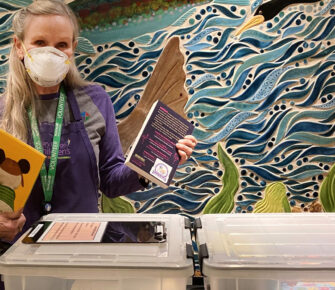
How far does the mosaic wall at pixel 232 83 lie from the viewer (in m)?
2.94

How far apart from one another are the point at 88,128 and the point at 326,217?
0.87m

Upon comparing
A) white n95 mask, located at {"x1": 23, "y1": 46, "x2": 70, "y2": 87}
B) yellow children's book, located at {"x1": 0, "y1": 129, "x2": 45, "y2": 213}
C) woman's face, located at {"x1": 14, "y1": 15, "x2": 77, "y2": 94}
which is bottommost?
yellow children's book, located at {"x1": 0, "y1": 129, "x2": 45, "y2": 213}

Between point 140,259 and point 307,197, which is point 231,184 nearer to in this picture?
point 307,197

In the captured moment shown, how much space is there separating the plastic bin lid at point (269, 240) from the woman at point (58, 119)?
483mm

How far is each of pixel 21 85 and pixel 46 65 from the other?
0.49ft

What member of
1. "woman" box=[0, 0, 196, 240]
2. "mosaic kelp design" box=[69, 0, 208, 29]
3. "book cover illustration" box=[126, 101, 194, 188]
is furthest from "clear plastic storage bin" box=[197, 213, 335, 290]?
"mosaic kelp design" box=[69, 0, 208, 29]

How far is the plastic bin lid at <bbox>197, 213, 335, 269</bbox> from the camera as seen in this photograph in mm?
771

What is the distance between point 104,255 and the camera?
31.9 inches

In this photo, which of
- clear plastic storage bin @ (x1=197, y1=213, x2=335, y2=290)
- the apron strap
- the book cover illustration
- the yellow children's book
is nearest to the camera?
clear plastic storage bin @ (x1=197, y1=213, x2=335, y2=290)

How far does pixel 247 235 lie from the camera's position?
936 millimetres

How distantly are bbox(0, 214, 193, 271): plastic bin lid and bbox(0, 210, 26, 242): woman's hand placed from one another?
0.17m

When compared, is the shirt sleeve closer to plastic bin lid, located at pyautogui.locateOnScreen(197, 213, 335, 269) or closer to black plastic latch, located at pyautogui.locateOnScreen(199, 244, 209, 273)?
plastic bin lid, located at pyautogui.locateOnScreen(197, 213, 335, 269)

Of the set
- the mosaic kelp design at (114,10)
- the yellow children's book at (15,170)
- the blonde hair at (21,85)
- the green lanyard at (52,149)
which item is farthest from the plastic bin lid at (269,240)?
the mosaic kelp design at (114,10)

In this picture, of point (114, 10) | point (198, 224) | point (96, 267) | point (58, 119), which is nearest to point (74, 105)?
point (58, 119)
